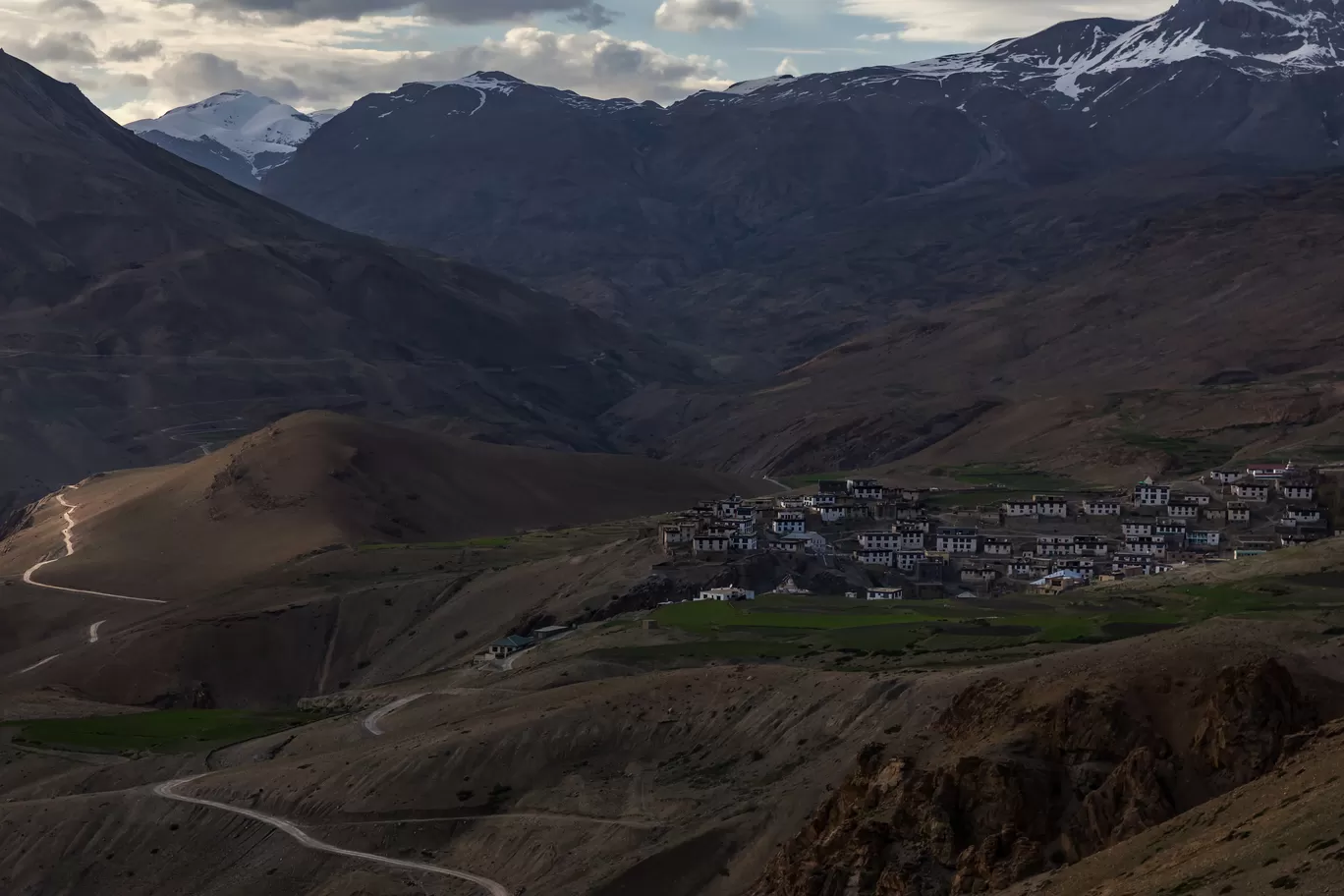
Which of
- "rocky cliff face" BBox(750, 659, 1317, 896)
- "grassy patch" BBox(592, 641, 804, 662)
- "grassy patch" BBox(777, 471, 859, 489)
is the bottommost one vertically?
"grassy patch" BBox(777, 471, 859, 489)

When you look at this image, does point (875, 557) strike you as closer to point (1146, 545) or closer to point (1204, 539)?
point (1146, 545)

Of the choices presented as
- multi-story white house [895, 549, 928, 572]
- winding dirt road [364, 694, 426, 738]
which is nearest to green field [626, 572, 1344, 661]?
winding dirt road [364, 694, 426, 738]

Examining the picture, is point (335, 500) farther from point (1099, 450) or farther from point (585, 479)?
point (1099, 450)

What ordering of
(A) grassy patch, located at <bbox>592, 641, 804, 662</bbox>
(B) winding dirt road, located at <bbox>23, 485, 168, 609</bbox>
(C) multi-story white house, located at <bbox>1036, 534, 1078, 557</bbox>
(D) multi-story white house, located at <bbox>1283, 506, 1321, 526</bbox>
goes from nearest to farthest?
(A) grassy patch, located at <bbox>592, 641, 804, 662</bbox>
(C) multi-story white house, located at <bbox>1036, 534, 1078, 557</bbox>
(D) multi-story white house, located at <bbox>1283, 506, 1321, 526</bbox>
(B) winding dirt road, located at <bbox>23, 485, 168, 609</bbox>

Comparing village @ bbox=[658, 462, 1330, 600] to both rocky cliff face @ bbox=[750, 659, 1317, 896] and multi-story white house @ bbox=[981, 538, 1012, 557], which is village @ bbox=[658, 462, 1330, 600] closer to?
multi-story white house @ bbox=[981, 538, 1012, 557]

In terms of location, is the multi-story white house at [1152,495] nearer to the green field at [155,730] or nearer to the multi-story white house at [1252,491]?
the multi-story white house at [1252,491]
